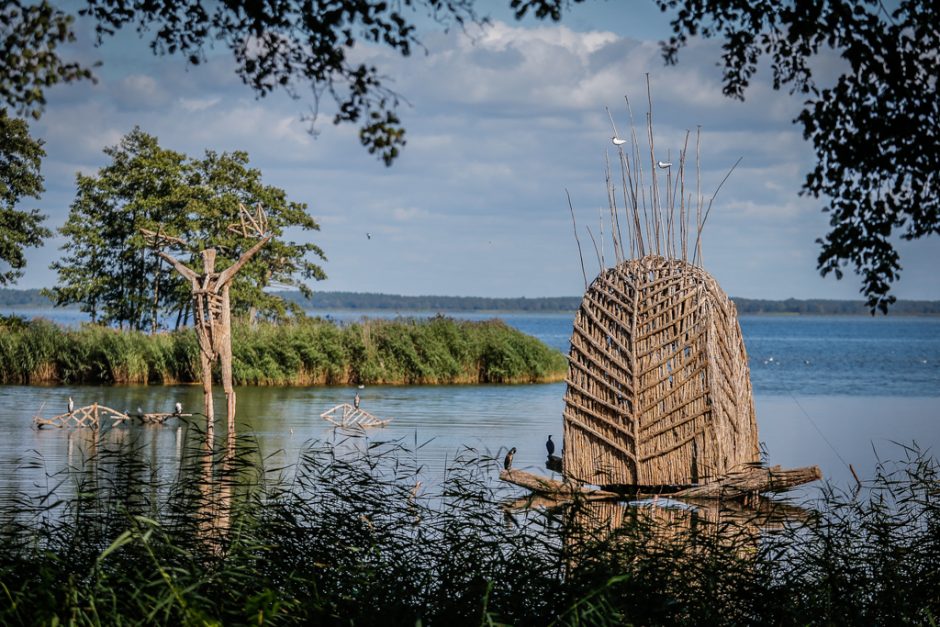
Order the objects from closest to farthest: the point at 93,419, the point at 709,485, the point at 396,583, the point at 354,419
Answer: the point at 396,583 < the point at 709,485 < the point at 93,419 < the point at 354,419

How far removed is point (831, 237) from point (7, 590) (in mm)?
4522

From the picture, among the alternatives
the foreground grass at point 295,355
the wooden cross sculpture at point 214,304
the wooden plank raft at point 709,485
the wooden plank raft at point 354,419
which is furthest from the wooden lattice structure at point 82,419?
the foreground grass at point 295,355

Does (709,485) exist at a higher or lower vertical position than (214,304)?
lower

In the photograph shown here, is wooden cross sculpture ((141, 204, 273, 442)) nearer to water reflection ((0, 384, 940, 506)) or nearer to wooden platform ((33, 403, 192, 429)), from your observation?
water reflection ((0, 384, 940, 506))

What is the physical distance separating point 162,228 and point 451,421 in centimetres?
1948

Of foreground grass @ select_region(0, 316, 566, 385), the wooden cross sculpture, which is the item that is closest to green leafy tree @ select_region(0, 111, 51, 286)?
foreground grass @ select_region(0, 316, 566, 385)

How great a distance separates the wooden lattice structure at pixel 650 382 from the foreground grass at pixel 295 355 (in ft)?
62.8

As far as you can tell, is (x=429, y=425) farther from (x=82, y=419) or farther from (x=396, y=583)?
(x=396, y=583)

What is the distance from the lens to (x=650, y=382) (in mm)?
11672

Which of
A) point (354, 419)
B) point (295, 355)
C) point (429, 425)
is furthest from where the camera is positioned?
Result: point (295, 355)

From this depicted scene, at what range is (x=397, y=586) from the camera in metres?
5.57

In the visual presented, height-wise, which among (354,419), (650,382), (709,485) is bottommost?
(354,419)

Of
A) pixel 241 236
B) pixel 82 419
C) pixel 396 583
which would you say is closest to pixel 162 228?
pixel 241 236

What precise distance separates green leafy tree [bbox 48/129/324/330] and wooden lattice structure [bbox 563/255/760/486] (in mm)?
26966
